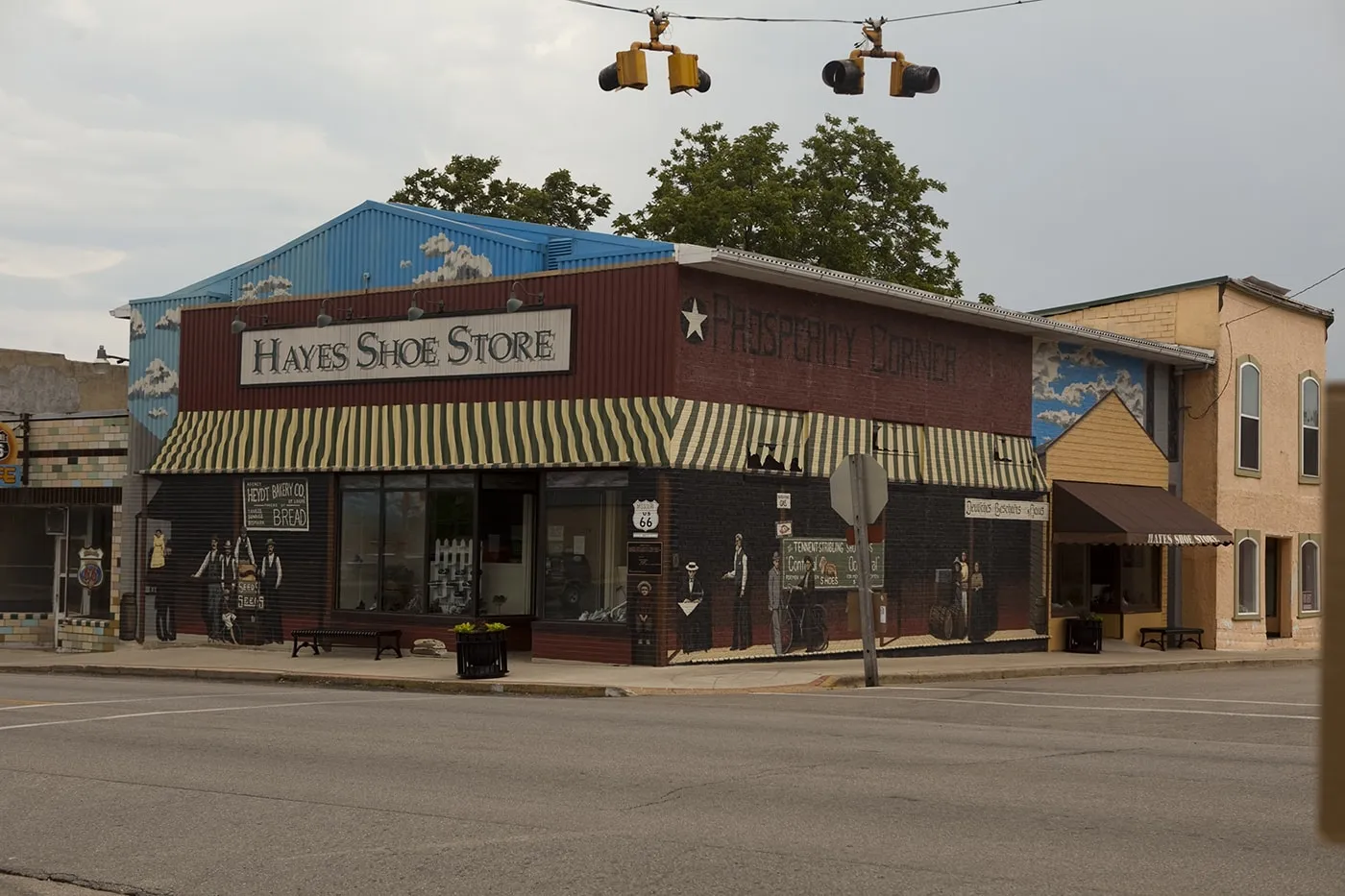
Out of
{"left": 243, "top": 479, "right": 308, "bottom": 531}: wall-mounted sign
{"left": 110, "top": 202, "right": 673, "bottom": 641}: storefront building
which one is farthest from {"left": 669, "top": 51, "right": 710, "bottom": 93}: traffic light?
{"left": 243, "top": 479, "right": 308, "bottom": 531}: wall-mounted sign

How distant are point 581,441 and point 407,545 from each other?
13.3 ft

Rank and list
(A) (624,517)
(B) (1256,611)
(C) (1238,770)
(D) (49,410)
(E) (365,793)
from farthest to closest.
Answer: (D) (49,410) → (B) (1256,611) → (A) (624,517) → (C) (1238,770) → (E) (365,793)

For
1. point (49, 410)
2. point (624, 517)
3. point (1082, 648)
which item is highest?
point (49, 410)

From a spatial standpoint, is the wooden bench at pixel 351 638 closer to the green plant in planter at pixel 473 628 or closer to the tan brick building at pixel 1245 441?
the green plant in planter at pixel 473 628

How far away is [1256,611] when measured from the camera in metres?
35.1

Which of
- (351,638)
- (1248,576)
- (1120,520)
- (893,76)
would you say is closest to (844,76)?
(893,76)

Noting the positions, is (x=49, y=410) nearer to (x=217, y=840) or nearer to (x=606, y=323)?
(x=606, y=323)

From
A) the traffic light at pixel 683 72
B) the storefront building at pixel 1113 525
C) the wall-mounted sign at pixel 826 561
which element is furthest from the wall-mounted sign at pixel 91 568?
the storefront building at pixel 1113 525

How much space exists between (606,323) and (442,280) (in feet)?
12.1

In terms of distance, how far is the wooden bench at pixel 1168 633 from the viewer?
1267 inches

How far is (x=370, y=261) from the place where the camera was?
89.2ft

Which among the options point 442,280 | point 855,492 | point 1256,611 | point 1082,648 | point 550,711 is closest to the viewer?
point 550,711

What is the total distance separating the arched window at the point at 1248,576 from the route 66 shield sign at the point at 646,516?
17.5 m

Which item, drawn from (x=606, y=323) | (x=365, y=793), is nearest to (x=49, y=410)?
(x=606, y=323)
